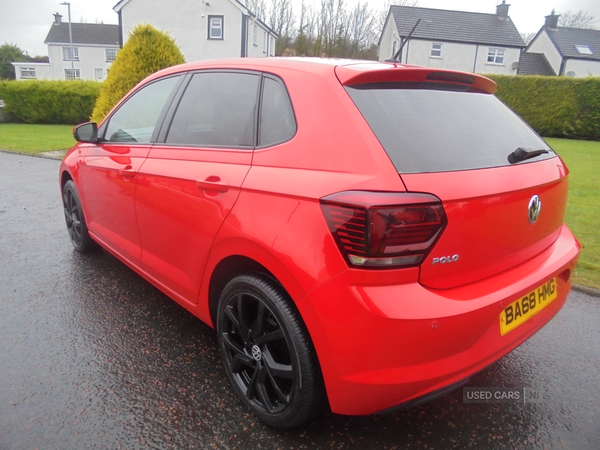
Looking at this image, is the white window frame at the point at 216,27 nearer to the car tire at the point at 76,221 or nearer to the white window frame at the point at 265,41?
the white window frame at the point at 265,41

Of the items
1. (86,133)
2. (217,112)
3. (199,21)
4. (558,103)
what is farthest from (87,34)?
(217,112)

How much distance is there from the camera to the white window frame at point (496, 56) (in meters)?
39.4

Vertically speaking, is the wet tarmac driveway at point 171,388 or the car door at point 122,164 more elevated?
the car door at point 122,164

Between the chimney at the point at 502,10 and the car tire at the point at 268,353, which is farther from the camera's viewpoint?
the chimney at the point at 502,10

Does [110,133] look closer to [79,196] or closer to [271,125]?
[79,196]

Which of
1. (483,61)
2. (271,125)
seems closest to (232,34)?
(483,61)

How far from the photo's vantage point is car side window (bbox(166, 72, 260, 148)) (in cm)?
245

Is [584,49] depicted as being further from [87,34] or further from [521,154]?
[87,34]

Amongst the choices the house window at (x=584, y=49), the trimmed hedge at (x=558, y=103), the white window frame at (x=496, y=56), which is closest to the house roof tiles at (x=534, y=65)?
the white window frame at (x=496, y=56)

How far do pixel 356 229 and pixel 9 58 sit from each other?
305ft

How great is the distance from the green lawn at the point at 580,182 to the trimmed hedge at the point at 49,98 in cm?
326

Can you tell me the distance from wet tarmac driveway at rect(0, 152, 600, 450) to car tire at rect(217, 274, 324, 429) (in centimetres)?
14

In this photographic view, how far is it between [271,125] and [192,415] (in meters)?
1.52

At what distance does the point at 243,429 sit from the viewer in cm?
224
